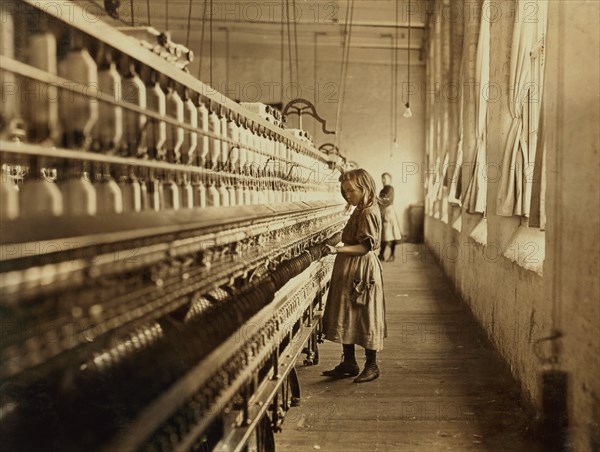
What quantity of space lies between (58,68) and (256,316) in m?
1.38

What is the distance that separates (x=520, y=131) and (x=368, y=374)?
2.28 meters

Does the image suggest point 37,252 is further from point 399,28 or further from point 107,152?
point 399,28

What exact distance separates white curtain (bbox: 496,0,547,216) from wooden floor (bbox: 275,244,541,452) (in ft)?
4.38

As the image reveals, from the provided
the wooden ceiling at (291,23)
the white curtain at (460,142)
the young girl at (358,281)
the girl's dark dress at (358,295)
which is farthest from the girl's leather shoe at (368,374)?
the wooden ceiling at (291,23)

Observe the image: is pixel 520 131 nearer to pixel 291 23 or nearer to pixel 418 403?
pixel 418 403

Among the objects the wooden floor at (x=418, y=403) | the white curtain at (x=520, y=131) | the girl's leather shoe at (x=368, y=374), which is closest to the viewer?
the wooden floor at (x=418, y=403)

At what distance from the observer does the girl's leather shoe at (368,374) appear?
4301mm

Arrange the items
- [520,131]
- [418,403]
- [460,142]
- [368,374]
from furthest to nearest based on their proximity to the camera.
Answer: [460,142]
[520,131]
[368,374]
[418,403]

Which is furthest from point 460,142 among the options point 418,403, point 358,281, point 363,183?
point 418,403

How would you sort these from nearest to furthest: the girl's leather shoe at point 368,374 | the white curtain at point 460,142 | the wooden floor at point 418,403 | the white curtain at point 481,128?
the wooden floor at point 418,403, the girl's leather shoe at point 368,374, the white curtain at point 481,128, the white curtain at point 460,142

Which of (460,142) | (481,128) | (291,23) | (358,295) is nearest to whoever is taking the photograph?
(358,295)

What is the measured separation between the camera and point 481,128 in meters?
7.06

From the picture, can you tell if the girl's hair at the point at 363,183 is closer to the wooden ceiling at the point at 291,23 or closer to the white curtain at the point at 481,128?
the white curtain at the point at 481,128

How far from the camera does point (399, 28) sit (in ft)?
51.4
